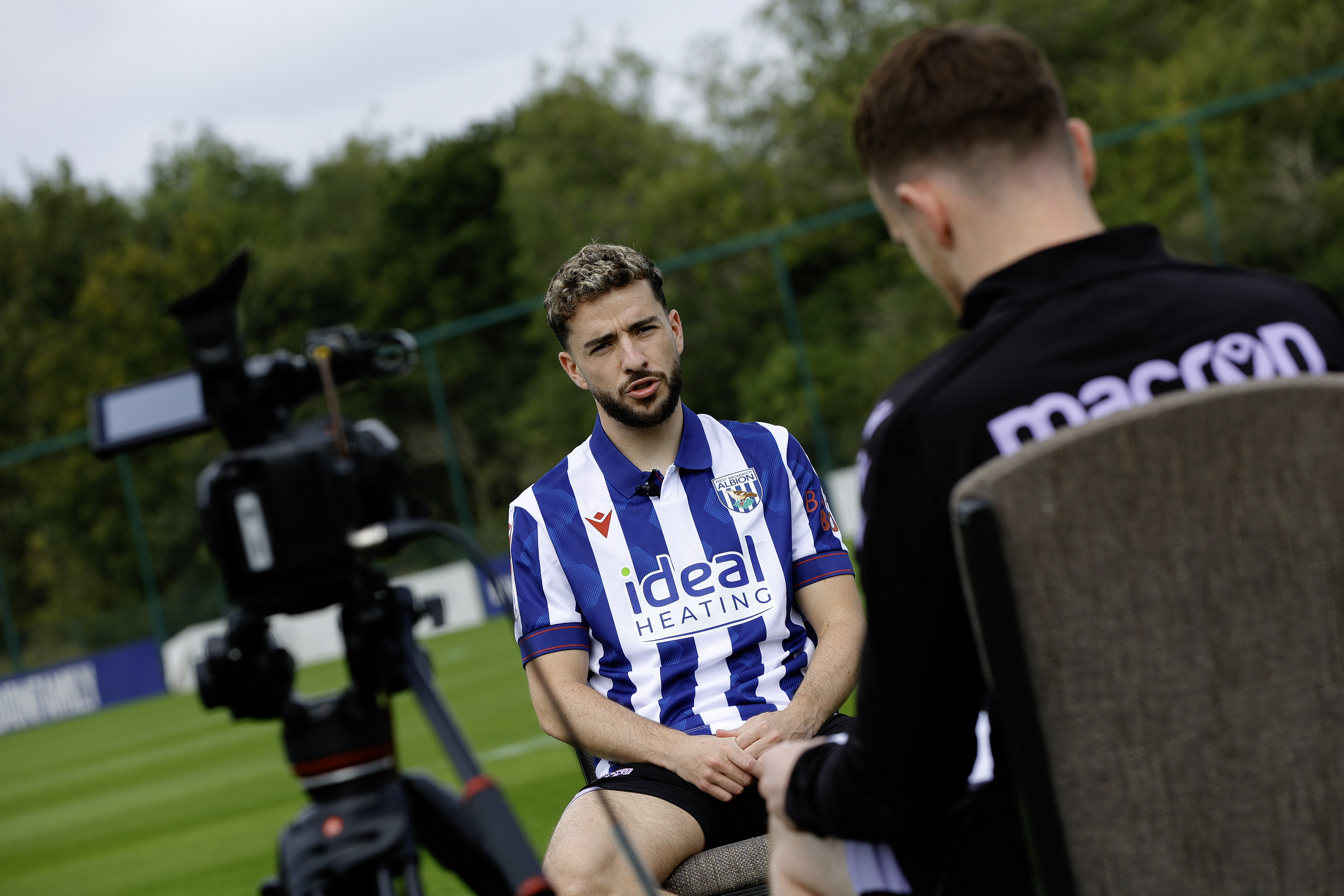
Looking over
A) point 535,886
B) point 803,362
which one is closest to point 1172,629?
point 535,886

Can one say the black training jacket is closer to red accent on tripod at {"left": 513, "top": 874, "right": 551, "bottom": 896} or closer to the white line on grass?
red accent on tripod at {"left": 513, "top": 874, "right": 551, "bottom": 896}

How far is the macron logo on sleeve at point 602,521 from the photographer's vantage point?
2736mm

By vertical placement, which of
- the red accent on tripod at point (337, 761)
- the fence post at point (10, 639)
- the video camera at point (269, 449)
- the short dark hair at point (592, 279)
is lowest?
the red accent on tripod at point (337, 761)

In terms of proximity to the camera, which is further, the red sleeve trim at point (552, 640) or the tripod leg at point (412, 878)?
the red sleeve trim at point (552, 640)

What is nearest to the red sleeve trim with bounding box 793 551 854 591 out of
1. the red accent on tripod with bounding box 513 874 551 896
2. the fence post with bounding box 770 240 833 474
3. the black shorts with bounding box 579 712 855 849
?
the black shorts with bounding box 579 712 855 849

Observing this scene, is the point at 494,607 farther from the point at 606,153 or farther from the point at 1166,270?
the point at 606,153

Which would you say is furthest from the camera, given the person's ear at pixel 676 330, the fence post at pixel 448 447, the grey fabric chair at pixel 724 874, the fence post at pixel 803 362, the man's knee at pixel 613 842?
the fence post at pixel 448 447

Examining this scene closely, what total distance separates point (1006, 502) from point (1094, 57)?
30.1 metres

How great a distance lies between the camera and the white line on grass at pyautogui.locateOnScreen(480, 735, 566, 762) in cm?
776

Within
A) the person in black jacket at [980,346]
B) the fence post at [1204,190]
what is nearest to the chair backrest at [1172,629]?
the person in black jacket at [980,346]

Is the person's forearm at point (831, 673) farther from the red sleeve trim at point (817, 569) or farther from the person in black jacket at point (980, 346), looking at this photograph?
the person in black jacket at point (980, 346)

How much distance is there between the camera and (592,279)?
9.21 ft

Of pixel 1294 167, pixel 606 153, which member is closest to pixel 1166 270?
pixel 1294 167

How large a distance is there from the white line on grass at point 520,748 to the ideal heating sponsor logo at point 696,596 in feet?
16.9
